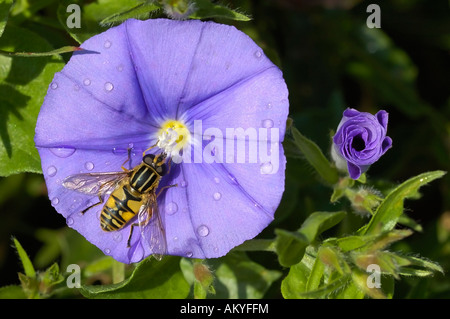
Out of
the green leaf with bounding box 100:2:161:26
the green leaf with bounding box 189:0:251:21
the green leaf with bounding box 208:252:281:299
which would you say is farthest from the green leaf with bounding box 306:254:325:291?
the green leaf with bounding box 100:2:161:26

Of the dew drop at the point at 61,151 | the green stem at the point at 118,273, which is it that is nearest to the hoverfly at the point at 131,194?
the dew drop at the point at 61,151

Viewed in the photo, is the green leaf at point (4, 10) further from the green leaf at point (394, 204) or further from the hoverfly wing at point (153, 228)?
the green leaf at point (394, 204)

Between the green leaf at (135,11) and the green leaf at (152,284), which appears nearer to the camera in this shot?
the green leaf at (135,11)

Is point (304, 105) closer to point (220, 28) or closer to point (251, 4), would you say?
point (251, 4)

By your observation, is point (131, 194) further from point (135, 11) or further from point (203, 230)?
point (135, 11)

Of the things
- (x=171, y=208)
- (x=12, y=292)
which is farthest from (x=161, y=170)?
(x=12, y=292)
